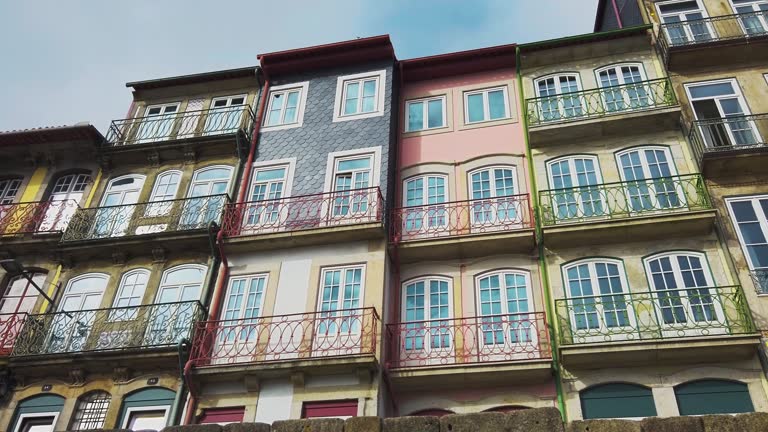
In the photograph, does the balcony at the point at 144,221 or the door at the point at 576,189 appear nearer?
the door at the point at 576,189

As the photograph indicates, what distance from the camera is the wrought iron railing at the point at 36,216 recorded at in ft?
56.2

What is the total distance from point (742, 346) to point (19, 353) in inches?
589

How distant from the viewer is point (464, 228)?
15016mm

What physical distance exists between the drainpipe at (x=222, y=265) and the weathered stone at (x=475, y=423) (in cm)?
807

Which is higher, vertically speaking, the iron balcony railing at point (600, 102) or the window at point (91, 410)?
the iron balcony railing at point (600, 102)

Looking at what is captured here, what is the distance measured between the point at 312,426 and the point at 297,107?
12991mm

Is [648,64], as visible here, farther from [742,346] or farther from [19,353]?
[19,353]

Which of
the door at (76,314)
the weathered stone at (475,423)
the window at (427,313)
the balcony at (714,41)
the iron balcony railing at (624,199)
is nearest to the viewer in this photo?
the weathered stone at (475,423)

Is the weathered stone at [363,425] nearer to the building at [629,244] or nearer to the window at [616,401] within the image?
the building at [629,244]

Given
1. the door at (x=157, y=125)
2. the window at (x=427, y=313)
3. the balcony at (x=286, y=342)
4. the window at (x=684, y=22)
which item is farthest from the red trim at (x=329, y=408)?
the window at (x=684, y=22)

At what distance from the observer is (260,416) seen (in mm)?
12648

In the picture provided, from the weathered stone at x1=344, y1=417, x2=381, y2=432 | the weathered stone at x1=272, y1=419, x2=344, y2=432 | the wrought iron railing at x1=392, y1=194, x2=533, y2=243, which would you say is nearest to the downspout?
the wrought iron railing at x1=392, y1=194, x2=533, y2=243

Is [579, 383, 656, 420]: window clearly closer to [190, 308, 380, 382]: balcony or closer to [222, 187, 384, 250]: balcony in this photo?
[190, 308, 380, 382]: balcony

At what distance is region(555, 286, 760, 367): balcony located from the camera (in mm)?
11844
